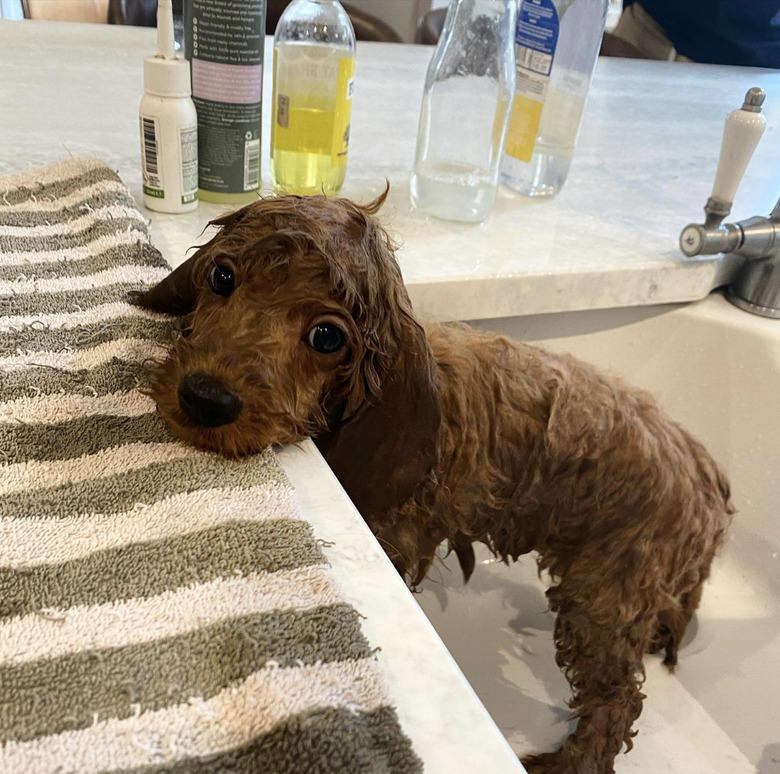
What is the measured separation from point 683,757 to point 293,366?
2.02 ft

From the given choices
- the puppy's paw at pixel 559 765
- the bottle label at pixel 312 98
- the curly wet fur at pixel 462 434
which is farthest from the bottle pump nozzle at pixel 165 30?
the puppy's paw at pixel 559 765

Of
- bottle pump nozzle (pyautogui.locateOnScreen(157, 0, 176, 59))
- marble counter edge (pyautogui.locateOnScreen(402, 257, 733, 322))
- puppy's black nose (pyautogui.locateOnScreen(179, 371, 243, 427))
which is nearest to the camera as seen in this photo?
puppy's black nose (pyautogui.locateOnScreen(179, 371, 243, 427))

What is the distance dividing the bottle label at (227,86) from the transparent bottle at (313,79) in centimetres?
5

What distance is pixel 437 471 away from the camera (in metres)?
0.59

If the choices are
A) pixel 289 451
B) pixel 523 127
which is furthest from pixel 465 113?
pixel 289 451

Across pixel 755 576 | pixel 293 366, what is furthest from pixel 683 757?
pixel 293 366

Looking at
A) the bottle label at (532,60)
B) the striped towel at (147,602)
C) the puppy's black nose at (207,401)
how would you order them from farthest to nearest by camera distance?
the bottle label at (532,60), the puppy's black nose at (207,401), the striped towel at (147,602)

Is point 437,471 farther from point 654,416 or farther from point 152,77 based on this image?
point 152,77

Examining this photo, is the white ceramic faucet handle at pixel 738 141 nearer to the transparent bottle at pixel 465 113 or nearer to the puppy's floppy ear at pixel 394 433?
the transparent bottle at pixel 465 113

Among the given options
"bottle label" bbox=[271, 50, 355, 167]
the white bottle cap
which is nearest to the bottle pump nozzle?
the white bottle cap

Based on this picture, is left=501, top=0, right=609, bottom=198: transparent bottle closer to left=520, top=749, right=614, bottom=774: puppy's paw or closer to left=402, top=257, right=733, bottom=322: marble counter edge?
left=402, top=257, right=733, bottom=322: marble counter edge

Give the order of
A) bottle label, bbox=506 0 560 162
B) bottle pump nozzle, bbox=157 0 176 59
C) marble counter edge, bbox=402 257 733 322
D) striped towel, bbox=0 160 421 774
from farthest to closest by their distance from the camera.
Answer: bottle label, bbox=506 0 560 162, marble counter edge, bbox=402 257 733 322, bottle pump nozzle, bbox=157 0 176 59, striped towel, bbox=0 160 421 774

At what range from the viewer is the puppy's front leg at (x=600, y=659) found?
26.1 inches

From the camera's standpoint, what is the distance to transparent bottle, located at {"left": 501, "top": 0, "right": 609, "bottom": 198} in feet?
2.91
